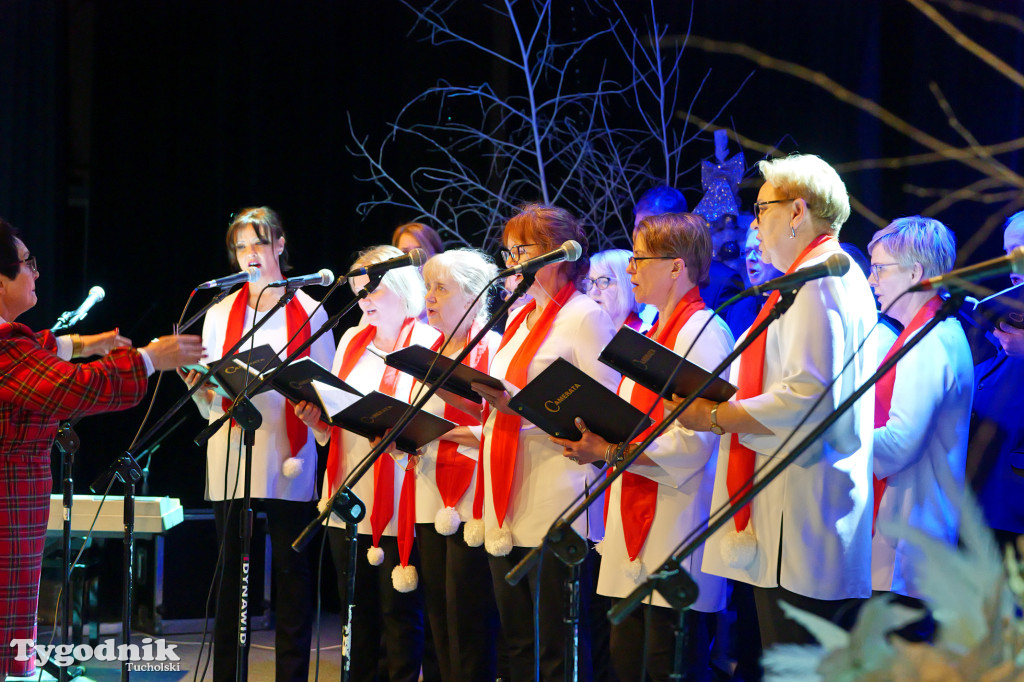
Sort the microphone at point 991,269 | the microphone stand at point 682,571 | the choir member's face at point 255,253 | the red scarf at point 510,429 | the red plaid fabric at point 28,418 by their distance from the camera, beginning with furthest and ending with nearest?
1. the choir member's face at point 255,253
2. the red scarf at point 510,429
3. the red plaid fabric at point 28,418
4. the microphone stand at point 682,571
5. the microphone at point 991,269

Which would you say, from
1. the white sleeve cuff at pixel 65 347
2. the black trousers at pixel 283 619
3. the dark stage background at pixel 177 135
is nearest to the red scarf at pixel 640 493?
the black trousers at pixel 283 619

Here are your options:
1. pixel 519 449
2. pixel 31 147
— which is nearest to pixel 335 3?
pixel 31 147

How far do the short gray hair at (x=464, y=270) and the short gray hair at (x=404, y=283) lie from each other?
0.85 feet

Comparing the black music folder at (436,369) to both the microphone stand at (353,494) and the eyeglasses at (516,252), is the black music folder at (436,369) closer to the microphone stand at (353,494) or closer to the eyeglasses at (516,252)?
the microphone stand at (353,494)

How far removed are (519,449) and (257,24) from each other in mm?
3562

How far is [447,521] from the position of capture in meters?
3.21

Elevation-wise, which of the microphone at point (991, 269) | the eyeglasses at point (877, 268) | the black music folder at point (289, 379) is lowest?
the black music folder at point (289, 379)

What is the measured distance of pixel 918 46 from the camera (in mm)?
3715

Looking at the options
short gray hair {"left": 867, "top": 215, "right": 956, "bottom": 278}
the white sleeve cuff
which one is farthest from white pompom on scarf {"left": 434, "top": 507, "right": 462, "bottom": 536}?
short gray hair {"left": 867, "top": 215, "right": 956, "bottom": 278}

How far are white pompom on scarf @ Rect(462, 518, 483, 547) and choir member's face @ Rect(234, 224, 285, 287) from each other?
146 centimetres

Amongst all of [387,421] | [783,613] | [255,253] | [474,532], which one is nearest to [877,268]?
[783,613]

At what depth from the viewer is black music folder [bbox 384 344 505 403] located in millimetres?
2723

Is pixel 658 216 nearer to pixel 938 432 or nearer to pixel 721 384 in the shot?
pixel 721 384

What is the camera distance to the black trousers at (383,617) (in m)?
3.43
